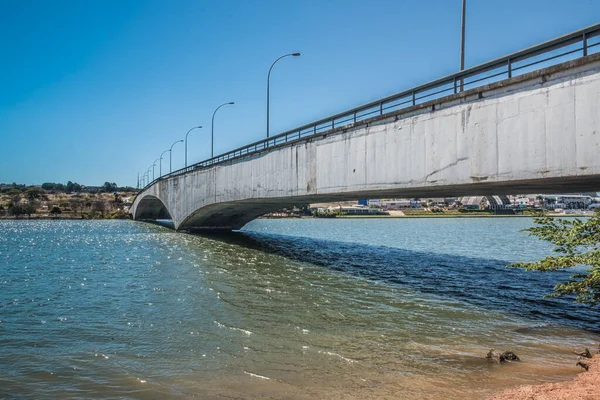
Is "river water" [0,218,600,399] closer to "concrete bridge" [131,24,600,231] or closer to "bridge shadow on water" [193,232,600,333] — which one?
"bridge shadow on water" [193,232,600,333]

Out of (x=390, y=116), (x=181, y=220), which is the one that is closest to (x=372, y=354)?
(x=390, y=116)

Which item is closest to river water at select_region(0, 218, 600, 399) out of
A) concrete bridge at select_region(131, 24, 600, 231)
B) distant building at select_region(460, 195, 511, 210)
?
concrete bridge at select_region(131, 24, 600, 231)

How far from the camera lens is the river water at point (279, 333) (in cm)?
798

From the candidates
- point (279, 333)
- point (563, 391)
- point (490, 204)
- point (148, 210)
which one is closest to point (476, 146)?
point (279, 333)

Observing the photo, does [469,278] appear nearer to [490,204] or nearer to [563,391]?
[563,391]

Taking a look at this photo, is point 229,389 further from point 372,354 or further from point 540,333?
point 540,333

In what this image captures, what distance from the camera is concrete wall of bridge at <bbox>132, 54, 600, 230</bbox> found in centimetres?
1175

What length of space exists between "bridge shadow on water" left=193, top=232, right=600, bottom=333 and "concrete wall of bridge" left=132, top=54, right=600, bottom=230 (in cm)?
409

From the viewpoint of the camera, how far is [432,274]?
874 inches

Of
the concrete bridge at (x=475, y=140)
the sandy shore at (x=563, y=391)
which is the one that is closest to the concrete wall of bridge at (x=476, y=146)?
the concrete bridge at (x=475, y=140)

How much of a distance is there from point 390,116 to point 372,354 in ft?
38.8

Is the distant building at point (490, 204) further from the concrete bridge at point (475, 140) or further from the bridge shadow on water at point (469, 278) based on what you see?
the concrete bridge at point (475, 140)

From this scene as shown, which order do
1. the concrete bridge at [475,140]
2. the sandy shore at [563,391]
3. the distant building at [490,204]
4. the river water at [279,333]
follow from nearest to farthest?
Result: the sandy shore at [563,391]
the river water at [279,333]
the concrete bridge at [475,140]
the distant building at [490,204]

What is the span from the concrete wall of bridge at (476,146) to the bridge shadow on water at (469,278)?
4.09m
